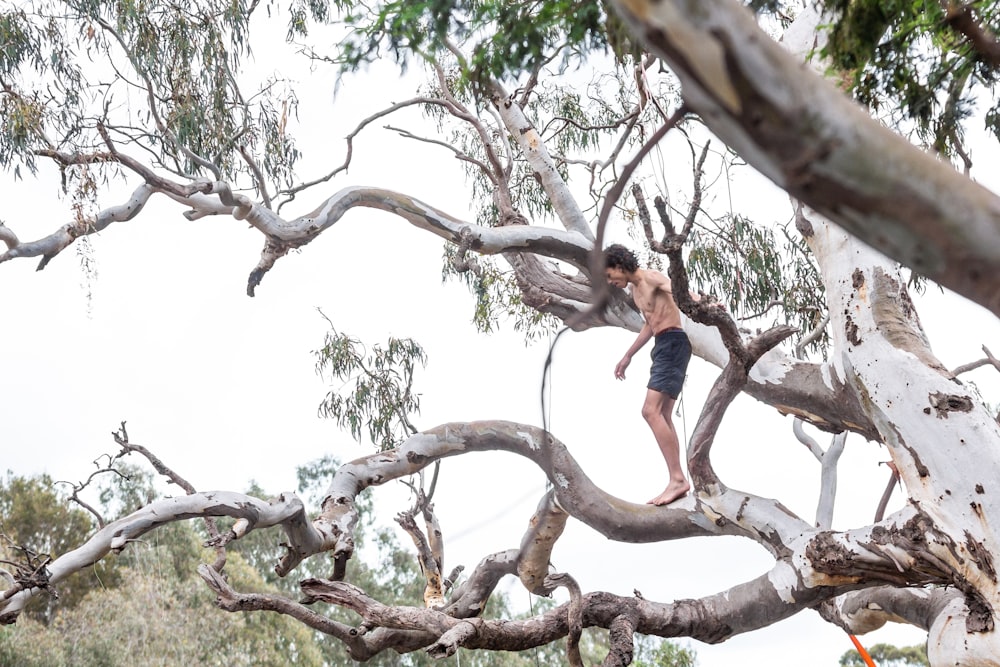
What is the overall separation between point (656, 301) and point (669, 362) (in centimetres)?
24

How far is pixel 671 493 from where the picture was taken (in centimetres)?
403

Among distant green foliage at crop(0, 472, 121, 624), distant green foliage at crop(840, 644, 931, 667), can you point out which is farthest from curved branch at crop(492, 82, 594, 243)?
distant green foliage at crop(0, 472, 121, 624)

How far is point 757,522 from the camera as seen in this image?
3.86 meters

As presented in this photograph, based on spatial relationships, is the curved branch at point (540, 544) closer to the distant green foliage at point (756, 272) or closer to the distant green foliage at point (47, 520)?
the distant green foliage at point (756, 272)

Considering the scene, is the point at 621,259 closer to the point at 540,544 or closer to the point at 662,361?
the point at 662,361

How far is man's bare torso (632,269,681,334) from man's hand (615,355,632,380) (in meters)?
0.16

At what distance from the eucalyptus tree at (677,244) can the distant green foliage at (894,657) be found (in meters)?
4.85

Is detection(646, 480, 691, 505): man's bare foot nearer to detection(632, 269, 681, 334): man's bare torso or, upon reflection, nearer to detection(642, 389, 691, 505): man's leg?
detection(642, 389, 691, 505): man's leg

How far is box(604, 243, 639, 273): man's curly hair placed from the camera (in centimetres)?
368

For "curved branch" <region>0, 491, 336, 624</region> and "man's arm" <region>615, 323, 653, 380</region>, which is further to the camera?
"man's arm" <region>615, 323, 653, 380</region>

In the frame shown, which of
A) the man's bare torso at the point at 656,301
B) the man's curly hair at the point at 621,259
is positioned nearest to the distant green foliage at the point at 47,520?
the man's bare torso at the point at 656,301

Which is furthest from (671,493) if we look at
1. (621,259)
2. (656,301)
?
(621,259)

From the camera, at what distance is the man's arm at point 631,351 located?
3928 millimetres

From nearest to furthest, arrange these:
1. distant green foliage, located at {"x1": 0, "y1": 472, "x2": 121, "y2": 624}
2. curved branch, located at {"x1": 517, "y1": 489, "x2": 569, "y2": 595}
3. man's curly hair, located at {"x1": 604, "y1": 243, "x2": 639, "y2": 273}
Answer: man's curly hair, located at {"x1": 604, "y1": 243, "x2": 639, "y2": 273}
curved branch, located at {"x1": 517, "y1": 489, "x2": 569, "y2": 595}
distant green foliage, located at {"x1": 0, "y1": 472, "x2": 121, "y2": 624}
